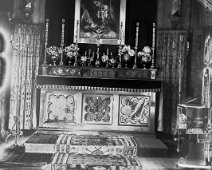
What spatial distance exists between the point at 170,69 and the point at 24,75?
88.5 inches

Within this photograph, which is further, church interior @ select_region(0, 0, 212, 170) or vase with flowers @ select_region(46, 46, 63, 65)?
→ vase with flowers @ select_region(46, 46, 63, 65)

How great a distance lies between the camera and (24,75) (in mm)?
6215

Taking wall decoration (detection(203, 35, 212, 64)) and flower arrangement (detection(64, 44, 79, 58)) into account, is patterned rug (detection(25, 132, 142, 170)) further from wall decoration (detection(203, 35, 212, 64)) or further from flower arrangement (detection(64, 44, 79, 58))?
flower arrangement (detection(64, 44, 79, 58))

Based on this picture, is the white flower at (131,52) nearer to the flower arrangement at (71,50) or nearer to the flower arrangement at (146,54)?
the flower arrangement at (146,54)

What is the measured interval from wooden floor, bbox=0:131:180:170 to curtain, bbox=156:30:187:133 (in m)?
0.32

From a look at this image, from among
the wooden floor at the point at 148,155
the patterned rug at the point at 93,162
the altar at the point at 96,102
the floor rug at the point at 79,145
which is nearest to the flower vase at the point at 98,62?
the altar at the point at 96,102

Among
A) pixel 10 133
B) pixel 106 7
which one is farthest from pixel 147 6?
pixel 10 133

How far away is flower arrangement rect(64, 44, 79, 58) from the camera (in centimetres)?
791

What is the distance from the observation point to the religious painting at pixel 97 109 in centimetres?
705

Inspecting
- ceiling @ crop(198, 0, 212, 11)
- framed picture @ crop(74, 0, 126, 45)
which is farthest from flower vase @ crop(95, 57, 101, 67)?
ceiling @ crop(198, 0, 212, 11)

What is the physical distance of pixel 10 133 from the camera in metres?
5.99

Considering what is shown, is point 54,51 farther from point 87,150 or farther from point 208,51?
point 208,51

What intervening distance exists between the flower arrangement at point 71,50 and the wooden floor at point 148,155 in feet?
7.12

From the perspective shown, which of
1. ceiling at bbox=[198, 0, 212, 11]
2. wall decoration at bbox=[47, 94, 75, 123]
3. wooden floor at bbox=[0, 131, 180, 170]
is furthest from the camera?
wall decoration at bbox=[47, 94, 75, 123]
